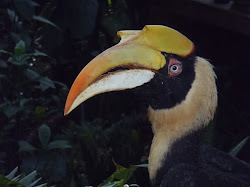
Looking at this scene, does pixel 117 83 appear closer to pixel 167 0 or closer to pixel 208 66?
pixel 208 66

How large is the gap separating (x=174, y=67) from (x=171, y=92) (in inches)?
4.1

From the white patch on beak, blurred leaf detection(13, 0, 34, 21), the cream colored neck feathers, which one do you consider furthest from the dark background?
the white patch on beak

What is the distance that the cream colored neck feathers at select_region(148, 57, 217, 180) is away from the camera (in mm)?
2129

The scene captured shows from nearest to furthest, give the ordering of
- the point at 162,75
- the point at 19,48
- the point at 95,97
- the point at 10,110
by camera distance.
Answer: the point at 162,75 < the point at 19,48 < the point at 10,110 < the point at 95,97

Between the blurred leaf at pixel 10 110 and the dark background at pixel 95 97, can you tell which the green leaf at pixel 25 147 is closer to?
the dark background at pixel 95 97

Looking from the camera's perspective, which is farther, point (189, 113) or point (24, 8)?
point (24, 8)

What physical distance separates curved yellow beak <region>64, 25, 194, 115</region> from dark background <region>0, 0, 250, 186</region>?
39.9 inches

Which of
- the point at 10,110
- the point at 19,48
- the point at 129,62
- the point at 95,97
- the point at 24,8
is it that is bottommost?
the point at 95,97

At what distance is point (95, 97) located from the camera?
407cm

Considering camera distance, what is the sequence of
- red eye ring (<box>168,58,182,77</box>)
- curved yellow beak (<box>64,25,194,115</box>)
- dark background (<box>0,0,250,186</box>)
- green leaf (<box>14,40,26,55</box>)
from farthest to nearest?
1. dark background (<box>0,0,250,186</box>)
2. green leaf (<box>14,40,26,55</box>)
3. red eye ring (<box>168,58,182,77</box>)
4. curved yellow beak (<box>64,25,194,115</box>)

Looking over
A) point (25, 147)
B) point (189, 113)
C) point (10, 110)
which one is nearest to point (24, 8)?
point (10, 110)

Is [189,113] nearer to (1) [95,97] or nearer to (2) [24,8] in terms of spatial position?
(2) [24,8]

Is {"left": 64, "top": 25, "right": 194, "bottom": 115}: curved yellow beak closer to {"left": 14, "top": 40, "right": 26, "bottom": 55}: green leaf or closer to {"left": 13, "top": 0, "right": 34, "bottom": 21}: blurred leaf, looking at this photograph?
{"left": 14, "top": 40, "right": 26, "bottom": 55}: green leaf

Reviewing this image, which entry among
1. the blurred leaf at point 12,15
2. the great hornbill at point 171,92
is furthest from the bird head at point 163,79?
the blurred leaf at point 12,15
